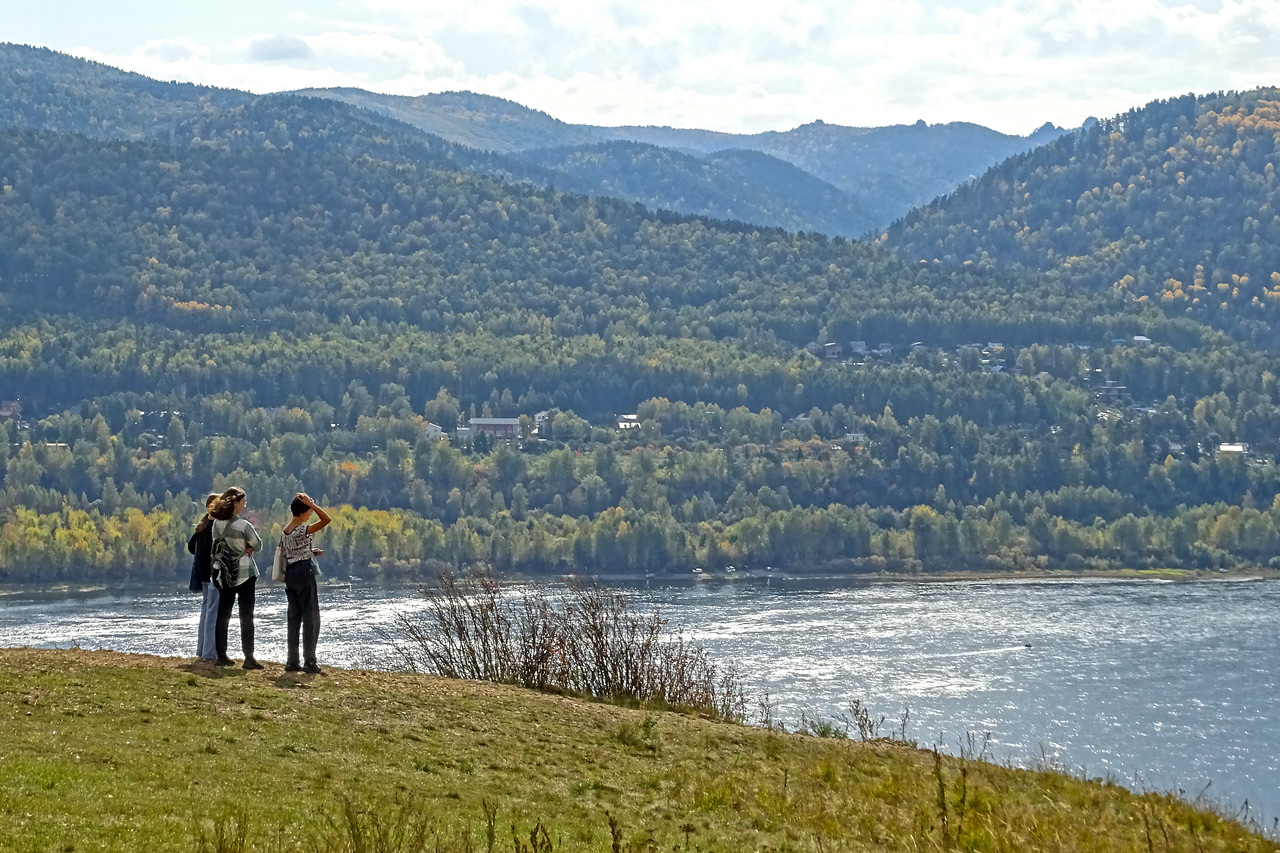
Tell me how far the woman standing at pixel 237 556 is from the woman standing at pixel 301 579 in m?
0.36

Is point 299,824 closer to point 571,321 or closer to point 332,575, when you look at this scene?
point 332,575

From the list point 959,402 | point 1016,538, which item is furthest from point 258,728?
point 959,402

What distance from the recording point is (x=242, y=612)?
17875 millimetres

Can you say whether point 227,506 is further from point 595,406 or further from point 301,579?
point 595,406

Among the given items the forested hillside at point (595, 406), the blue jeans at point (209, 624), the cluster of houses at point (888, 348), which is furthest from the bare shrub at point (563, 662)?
the cluster of houses at point (888, 348)

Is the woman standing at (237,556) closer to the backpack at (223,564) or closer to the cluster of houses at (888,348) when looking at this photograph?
the backpack at (223,564)

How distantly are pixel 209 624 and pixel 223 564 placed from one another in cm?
96

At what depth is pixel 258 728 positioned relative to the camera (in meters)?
15.1

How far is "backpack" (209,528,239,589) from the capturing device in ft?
57.3

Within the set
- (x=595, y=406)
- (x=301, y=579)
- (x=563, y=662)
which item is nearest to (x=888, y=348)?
(x=595, y=406)

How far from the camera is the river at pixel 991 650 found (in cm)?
5106

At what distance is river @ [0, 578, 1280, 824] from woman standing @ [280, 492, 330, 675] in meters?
23.4

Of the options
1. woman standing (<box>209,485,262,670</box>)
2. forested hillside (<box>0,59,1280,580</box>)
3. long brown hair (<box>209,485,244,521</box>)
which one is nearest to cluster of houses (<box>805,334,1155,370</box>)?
forested hillside (<box>0,59,1280,580</box>)

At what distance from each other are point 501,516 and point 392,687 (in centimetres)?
10262
